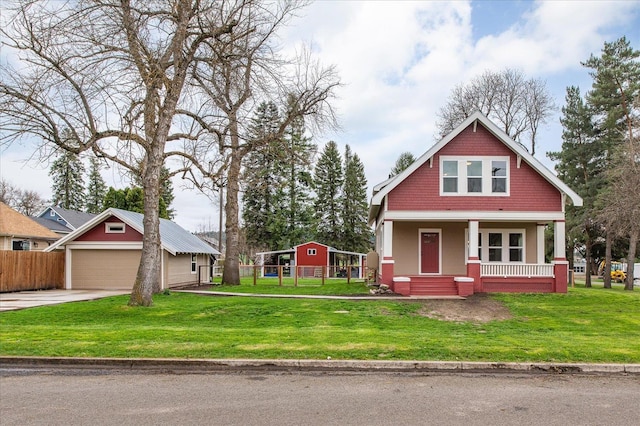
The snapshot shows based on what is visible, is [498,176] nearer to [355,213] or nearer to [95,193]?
[355,213]

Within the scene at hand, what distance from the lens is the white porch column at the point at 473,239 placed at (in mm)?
19547

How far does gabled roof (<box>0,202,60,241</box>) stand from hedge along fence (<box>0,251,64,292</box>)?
605 cm

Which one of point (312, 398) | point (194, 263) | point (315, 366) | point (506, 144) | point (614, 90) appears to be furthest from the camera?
point (614, 90)

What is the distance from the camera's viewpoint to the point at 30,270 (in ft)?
79.9

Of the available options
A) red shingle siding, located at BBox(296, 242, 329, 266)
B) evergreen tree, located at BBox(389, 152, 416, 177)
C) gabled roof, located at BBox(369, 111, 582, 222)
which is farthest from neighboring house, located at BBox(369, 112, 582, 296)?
evergreen tree, located at BBox(389, 152, 416, 177)

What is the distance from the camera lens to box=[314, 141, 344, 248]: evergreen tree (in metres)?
56.4

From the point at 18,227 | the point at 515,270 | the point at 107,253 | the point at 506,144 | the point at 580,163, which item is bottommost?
the point at 515,270

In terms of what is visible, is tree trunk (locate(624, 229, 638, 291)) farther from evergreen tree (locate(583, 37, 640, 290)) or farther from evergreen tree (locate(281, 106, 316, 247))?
evergreen tree (locate(281, 106, 316, 247))

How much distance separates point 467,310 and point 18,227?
2919 cm

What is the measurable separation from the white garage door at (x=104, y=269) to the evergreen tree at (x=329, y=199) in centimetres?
Result: 3195

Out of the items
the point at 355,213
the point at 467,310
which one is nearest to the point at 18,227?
the point at 467,310

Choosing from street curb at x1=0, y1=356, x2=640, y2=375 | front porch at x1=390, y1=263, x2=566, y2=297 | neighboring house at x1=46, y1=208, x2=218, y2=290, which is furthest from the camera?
neighboring house at x1=46, y1=208, x2=218, y2=290

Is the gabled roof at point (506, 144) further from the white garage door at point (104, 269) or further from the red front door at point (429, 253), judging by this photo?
the white garage door at point (104, 269)

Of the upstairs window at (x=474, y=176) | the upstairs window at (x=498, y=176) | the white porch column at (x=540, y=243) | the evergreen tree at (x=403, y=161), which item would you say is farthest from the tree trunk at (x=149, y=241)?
the evergreen tree at (x=403, y=161)
